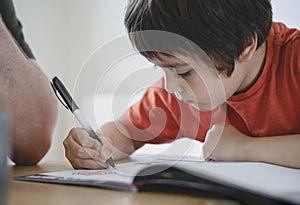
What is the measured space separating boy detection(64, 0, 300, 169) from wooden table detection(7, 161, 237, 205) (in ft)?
0.54

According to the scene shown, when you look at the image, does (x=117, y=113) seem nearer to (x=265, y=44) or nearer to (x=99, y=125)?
(x=99, y=125)

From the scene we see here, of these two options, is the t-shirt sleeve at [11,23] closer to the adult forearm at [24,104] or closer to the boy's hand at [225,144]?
the adult forearm at [24,104]


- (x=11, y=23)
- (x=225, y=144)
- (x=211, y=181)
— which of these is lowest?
(x=225, y=144)

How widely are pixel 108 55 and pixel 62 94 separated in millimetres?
112

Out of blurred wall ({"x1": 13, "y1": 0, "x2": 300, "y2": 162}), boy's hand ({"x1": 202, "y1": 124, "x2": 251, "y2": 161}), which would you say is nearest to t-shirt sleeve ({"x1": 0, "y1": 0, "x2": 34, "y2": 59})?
blurred wall ({"x1": 13, "y1": 0, "x2": 300, "y2": 162})

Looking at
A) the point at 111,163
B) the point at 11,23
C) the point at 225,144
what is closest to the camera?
the point at 111,163

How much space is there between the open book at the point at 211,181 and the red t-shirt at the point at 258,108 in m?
0.21

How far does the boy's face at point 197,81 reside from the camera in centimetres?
64

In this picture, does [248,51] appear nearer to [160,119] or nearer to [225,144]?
[225,144]

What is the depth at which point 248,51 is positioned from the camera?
0.68m

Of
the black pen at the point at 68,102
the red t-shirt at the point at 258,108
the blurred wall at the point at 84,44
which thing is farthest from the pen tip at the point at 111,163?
the red t-shirt at the point at 258,108

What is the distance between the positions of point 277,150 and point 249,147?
0.17 ft

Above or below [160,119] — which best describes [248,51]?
above

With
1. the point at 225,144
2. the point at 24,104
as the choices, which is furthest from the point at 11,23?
the point at 225,144
